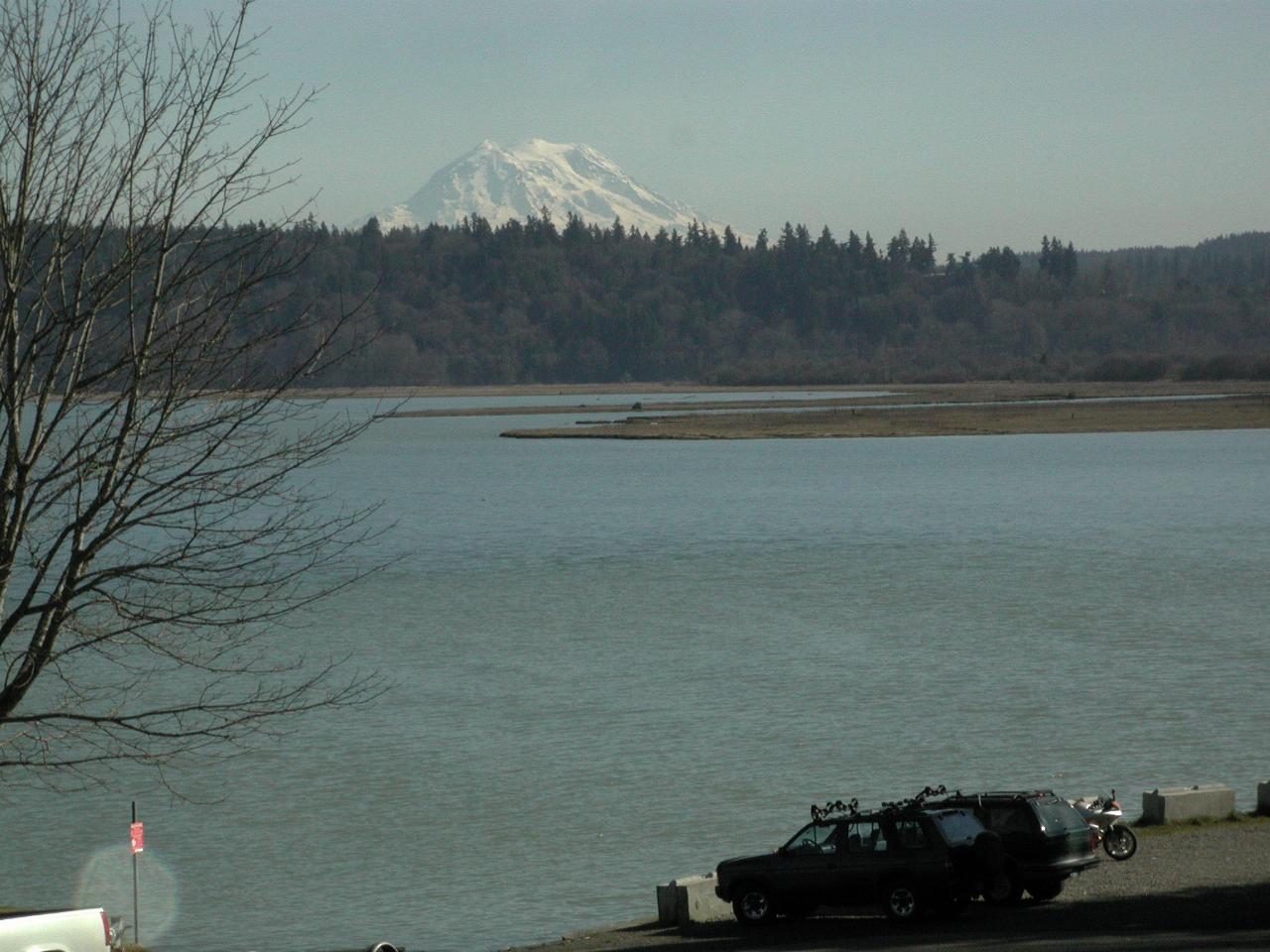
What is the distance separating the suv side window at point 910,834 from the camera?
1797 centimetres

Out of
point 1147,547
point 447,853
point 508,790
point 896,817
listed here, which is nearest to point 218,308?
point 896,817

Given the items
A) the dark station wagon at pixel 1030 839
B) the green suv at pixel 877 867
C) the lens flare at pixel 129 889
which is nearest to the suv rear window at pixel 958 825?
Answer: the green suv at pixel 877 867

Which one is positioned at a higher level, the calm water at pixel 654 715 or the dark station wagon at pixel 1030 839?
the dark station wagon at pixel 1030 839

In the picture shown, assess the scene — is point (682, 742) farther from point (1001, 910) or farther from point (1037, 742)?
point (1001, 910)

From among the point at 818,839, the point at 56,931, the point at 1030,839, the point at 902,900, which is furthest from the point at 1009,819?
the point at 56,931

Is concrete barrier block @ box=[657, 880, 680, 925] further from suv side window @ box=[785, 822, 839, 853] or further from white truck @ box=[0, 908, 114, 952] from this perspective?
white truck @ box=[0, 908, 114, 952]

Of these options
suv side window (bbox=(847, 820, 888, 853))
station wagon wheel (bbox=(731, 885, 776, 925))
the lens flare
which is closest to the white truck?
station wagon wheel (bbox=(731, 885, 776, 925))

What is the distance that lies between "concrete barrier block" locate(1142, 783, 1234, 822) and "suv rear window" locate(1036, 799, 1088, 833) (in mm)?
5064

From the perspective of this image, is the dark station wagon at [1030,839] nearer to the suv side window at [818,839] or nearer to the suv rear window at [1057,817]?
the suv rear window at [1057,817]

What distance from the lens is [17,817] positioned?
2748cm

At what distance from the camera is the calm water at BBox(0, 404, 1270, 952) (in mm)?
24141

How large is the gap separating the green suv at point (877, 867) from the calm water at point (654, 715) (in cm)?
385

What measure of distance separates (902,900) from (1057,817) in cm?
201

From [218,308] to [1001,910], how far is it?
10802 millimetres
